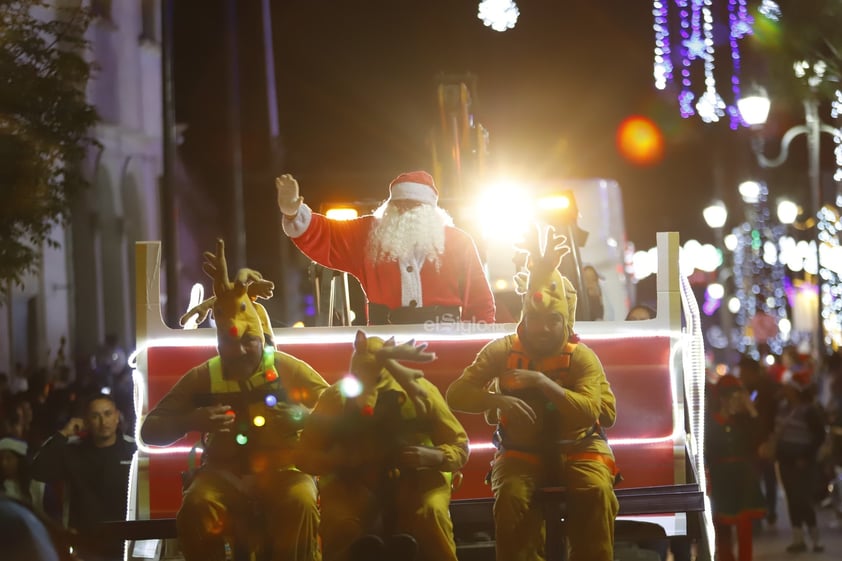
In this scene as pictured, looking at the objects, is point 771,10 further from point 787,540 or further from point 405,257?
point 405,257

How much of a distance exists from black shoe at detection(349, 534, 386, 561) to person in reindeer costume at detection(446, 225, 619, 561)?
551 mm

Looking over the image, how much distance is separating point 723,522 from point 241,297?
6.24 m

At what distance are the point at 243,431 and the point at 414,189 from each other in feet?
7.46

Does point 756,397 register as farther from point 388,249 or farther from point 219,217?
point 219,217

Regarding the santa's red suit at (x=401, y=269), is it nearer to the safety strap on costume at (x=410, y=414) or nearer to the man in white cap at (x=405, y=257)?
the man in white cap at (x=405, y=257)

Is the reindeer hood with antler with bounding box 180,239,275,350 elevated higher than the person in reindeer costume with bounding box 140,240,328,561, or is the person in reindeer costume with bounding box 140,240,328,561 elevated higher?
the reindeer hood with antler with bounding box 180,239,275,350

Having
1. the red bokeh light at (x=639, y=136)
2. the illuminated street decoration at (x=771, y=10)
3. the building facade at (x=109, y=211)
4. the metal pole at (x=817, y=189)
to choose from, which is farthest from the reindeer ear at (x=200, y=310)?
the red bokeh light at (x=639, y=136)

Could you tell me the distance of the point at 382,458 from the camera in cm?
548

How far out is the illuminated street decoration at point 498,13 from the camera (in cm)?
1238

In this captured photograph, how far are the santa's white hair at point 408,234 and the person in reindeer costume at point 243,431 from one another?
4.47ft

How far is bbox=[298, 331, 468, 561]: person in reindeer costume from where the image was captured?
538cm

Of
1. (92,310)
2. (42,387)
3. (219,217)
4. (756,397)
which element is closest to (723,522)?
(756,397)

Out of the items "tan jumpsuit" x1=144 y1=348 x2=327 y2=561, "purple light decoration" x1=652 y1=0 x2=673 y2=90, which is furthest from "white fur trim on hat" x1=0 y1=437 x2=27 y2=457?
"purple light decoration" x1=652 y1=0 x2=673 y2=90

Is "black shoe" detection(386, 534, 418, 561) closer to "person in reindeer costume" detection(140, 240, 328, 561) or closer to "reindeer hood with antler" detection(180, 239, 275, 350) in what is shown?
"person in reindeer costume" detection(140, 240, 328, 561)
